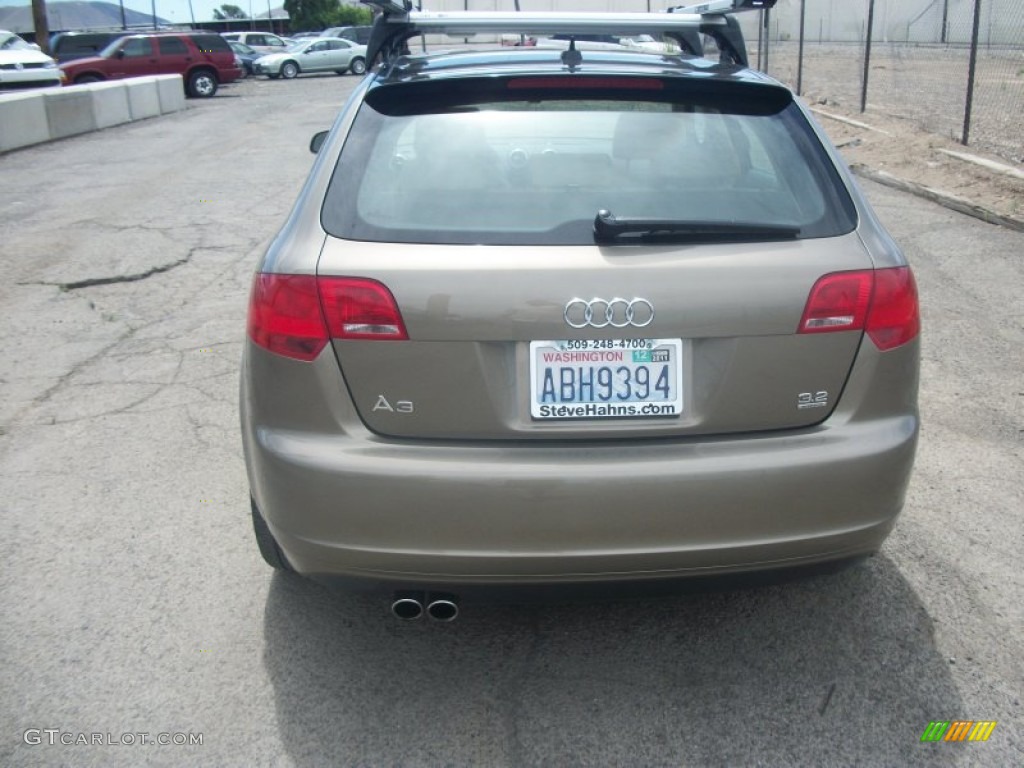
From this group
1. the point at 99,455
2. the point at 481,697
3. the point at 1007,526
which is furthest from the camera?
the point at 99,455

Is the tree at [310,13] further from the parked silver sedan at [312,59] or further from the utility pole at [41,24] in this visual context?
the utility pole at [41,24]

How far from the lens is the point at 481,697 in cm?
288

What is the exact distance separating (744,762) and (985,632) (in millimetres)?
1028

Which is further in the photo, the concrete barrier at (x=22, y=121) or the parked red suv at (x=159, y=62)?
the parked red suv at (x=159, y=62)

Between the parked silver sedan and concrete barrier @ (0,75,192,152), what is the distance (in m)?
15.6

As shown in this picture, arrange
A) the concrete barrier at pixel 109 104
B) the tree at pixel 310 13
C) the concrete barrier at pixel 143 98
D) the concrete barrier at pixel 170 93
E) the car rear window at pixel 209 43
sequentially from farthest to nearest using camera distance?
the tree at pixel 310 13, the car rear window at pixel 209 43, the concrete barrier at pixel 170 93, the concrete barrier at pixel 143 98, the concrete barrier at pixel 109 104

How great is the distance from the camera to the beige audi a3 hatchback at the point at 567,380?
2.52m

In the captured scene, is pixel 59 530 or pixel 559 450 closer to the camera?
pixel 559 450

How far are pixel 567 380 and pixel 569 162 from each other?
27.8 inches

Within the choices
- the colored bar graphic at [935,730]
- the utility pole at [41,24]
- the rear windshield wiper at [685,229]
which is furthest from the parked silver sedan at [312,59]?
the colored bar graphic at [935,730]

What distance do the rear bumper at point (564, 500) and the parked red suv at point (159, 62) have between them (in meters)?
28.7

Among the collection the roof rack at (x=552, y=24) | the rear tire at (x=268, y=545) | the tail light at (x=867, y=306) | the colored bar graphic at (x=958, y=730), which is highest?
the roof rack at (x=552, y=24)

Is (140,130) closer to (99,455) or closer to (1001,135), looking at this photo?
(1001,135)

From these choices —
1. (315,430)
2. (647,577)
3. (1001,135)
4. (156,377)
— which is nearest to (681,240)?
(647,577)
